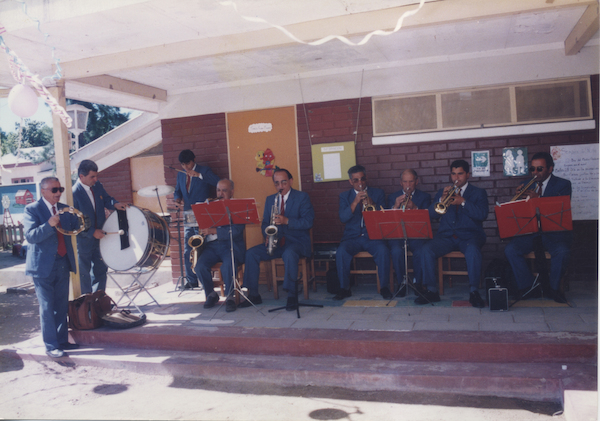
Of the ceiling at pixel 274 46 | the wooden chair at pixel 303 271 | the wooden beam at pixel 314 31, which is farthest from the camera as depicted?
the wooden chair at pixel 303 271

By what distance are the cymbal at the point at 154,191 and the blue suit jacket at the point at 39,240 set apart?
1843 millimetres

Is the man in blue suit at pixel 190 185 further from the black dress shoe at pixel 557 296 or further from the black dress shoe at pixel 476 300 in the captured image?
the black dress shoe at pixel 557 296

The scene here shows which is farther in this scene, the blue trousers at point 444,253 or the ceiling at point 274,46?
the blue trousers at point 444,253

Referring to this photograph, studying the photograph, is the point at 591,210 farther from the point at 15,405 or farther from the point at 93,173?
the point at 15,405

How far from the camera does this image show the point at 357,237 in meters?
5.94

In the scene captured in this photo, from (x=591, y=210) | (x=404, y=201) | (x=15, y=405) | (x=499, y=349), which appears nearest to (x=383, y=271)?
(x=404, y=201)

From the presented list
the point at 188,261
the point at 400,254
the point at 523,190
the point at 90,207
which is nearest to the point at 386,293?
the point at 400,254

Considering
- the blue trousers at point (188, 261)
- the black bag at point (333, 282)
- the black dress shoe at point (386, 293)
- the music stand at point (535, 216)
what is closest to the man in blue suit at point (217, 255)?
the blue trousers at point (188, 261)

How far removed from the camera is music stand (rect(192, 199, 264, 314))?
5383 mm

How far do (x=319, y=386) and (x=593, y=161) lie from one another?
14.2 feet

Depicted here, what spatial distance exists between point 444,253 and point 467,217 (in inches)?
19.2

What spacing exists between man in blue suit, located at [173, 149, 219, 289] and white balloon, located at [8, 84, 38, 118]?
2.54m

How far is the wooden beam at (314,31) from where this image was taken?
378 cm

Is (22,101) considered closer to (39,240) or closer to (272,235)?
(39,240)
